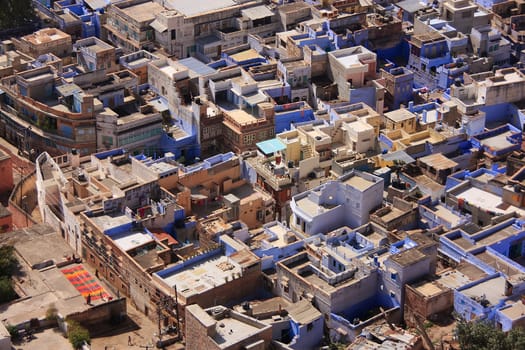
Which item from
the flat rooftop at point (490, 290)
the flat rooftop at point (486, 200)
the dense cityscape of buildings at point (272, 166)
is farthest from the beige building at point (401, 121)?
the flat rooftop at point (490, 290)

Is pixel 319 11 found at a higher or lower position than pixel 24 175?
higher

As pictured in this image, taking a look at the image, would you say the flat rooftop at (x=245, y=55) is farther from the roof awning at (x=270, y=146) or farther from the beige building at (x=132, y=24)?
the roof awning at (x=270, y=146)

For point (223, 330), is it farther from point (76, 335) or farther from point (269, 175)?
point (269, 175)

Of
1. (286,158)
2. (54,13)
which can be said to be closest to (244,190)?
(286,158)

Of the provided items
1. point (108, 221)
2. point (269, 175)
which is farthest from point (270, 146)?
point (108, 221)

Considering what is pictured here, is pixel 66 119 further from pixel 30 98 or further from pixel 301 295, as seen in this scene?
pixel 301 295

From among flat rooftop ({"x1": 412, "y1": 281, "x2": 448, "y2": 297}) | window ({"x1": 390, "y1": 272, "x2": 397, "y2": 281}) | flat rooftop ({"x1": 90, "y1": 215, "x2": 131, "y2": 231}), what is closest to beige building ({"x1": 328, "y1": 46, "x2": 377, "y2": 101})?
flat rooftop ({"x1": 90, "y1": 215, "x2": 131, "y2": 231})

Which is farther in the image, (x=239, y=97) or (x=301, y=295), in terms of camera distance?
(x=239, y=97)
